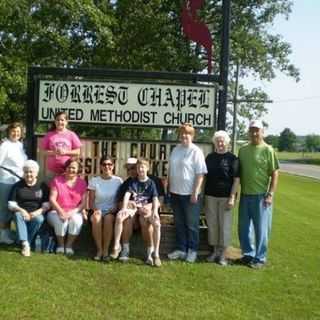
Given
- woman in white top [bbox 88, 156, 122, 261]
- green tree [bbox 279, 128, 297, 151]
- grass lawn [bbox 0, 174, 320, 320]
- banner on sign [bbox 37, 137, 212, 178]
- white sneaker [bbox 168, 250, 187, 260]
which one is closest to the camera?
grass lawn [bbox 0, 174, 320, 320]

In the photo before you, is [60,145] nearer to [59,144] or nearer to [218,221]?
[59,144]

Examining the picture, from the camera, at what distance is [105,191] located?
8281 millimetres

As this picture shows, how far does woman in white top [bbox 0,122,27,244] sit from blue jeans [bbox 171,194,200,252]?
205 centimetres

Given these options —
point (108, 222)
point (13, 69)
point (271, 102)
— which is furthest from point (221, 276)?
point (271, 102)

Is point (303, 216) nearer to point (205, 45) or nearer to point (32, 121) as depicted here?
point (205, 45)

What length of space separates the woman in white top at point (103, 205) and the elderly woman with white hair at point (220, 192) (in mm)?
1162

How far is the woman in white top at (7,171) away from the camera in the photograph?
27.9 ft

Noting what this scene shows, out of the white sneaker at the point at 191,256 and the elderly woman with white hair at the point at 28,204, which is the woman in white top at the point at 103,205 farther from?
the white sneaker at the point at 191,256

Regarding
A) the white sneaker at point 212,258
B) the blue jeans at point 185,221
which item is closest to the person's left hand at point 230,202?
the blue jeans at point 185,221

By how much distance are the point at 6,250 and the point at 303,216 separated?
9.24 m

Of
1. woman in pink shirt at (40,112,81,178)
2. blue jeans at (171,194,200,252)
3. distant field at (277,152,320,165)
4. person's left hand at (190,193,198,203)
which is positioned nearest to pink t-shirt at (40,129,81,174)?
woman in pink shirt at (40,112,81,178)

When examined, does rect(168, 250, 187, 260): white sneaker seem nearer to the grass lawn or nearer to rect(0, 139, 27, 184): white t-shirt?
the grass lawn

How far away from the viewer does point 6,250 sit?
26.7ft

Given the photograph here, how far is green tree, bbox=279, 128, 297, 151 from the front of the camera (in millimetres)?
133875
